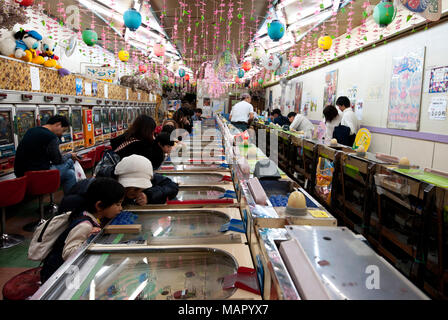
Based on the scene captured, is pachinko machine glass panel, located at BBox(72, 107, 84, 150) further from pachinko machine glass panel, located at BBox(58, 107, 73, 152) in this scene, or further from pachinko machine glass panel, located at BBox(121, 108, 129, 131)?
pachinko machine glass panel, located at BBox(121, 108, 129, 131)

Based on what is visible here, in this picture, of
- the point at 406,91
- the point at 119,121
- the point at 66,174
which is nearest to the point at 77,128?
the point at 66,174

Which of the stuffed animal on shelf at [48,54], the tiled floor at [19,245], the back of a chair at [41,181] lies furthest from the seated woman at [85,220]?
the stuffed animal on shelf at [48,54]

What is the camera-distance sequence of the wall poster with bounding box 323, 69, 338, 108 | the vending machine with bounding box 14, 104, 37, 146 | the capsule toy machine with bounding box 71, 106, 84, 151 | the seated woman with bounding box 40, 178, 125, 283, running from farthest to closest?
the wall poster with bounding box 323, 69, 338, 108 → the capsule toy machine with bounding box 71, 106, 84, 151 → the vending machine with bounding box 14, 104, 37, 146 → the seated woman with bounding box 40, 178, 125, 283

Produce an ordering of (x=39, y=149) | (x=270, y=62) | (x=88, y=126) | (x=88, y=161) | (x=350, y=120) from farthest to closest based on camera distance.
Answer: (x=270, y=62) → (x=88, y=126) → (x=350, y=120) → (x=88, y=161) → (x=39, y=149)

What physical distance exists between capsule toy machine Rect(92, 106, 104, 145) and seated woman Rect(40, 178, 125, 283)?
20.6 feet

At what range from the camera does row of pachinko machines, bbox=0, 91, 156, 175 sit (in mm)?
4312

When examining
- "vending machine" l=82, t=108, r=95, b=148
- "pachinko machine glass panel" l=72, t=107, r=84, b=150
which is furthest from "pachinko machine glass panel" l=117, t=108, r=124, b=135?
"pachinko machine glass panel" l=72, t=107, r=84, b=150

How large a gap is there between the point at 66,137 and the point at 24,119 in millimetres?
1403

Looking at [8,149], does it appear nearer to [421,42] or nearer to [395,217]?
[395,217]

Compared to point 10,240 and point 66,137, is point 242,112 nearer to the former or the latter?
point 66,137

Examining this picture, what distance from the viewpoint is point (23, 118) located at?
4.71 m
